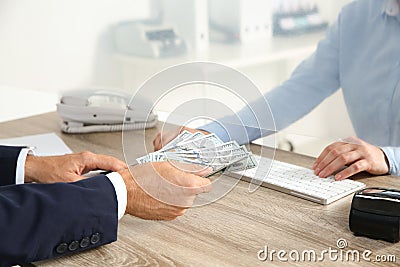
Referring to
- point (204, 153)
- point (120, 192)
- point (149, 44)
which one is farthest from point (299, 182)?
point (149, 44)

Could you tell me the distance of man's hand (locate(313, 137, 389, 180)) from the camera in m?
1.41

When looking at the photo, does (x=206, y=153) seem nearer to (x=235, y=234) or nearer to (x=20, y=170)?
(x=235, y=234)

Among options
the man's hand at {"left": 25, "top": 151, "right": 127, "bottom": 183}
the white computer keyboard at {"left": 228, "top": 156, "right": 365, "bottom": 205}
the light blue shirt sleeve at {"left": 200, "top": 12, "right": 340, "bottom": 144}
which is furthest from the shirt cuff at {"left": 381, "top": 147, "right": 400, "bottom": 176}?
the man's hand at {"left": 25, "top": 151, "right": 127, "bottom": 183}

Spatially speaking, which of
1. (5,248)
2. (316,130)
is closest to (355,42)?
(316,130)

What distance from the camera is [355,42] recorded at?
1519 mm

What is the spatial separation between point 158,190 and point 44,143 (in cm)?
72

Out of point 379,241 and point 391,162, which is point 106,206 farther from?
point 391,162

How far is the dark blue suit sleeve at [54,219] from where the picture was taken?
1036 mm

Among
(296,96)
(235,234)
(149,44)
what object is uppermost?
(149,44)

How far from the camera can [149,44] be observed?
6.15ft

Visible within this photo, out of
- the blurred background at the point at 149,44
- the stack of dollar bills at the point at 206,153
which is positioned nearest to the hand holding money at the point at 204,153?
the stack of dollar bills at the point at 206,153

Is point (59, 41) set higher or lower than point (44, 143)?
higher

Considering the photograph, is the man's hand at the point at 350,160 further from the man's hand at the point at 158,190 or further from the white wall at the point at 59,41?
the white wall at the point at 59,41

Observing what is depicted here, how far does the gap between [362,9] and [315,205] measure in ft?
1.55
